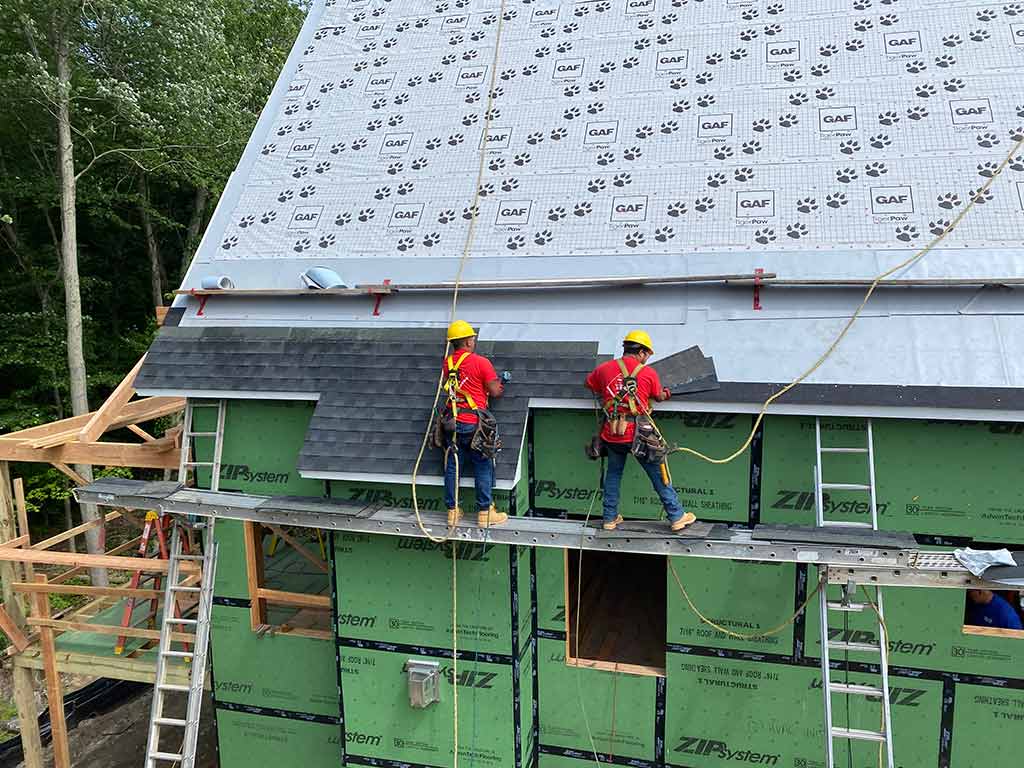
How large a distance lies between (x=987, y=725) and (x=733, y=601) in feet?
7.08

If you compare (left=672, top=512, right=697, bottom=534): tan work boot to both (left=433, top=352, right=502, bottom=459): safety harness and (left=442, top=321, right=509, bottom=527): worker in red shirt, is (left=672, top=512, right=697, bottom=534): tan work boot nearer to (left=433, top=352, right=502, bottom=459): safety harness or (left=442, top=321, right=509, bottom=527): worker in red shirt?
(left=442, top=321, right=509, bottom=527): worker in red shirt

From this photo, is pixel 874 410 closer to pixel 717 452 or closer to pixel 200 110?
pixel 717 452

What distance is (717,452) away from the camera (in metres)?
5.95

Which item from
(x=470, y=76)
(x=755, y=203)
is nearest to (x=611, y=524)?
(x=755, y=203)

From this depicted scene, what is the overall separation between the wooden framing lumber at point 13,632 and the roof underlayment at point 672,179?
163 inches

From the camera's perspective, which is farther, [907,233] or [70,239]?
[70,239]

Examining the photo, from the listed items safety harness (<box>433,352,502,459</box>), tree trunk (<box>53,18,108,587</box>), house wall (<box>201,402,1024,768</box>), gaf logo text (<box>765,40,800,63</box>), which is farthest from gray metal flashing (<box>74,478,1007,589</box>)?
tree trunk (<box>53,18,108,587</box>)

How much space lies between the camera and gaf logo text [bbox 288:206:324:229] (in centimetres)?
806

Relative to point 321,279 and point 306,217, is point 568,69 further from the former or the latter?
point 321,279

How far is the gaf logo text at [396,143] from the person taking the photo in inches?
331

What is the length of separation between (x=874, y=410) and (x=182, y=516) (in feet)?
20.4

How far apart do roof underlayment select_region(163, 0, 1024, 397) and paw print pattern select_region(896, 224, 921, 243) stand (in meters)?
0.02

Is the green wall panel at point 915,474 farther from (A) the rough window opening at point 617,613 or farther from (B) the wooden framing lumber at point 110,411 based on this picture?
(B) the wooden framing lumber at point 110,411

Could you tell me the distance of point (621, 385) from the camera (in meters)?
5.30
